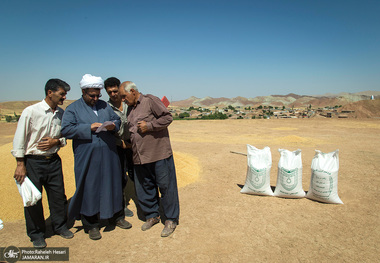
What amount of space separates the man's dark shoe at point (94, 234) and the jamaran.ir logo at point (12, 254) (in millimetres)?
675

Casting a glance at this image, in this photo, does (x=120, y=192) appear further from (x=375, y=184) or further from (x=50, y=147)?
(x=375, y=184)

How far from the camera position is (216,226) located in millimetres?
2830

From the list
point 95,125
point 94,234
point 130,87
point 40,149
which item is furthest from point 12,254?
point 130,87

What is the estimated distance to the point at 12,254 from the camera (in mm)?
2316

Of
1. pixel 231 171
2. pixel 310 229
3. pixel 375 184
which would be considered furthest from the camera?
pixel 231 171

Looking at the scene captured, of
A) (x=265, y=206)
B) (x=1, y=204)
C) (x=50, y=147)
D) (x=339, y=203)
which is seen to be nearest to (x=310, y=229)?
(x=265, y=206)

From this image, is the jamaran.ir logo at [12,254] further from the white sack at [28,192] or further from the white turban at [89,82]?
the white turban at [89,82]

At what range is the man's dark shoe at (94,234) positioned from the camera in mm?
2580

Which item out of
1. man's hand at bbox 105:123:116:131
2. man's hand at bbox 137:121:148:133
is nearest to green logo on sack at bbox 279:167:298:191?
man's hand at bbox 137:121:148:133

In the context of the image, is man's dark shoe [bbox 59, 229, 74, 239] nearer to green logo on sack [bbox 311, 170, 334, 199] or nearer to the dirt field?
the dirt field

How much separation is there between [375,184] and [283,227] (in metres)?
2.59

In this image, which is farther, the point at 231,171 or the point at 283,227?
the point at 231,171

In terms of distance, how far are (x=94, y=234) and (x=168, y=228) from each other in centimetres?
85

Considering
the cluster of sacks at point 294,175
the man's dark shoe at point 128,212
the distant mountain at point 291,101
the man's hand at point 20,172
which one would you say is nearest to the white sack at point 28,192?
the man's hand at point 20,172
